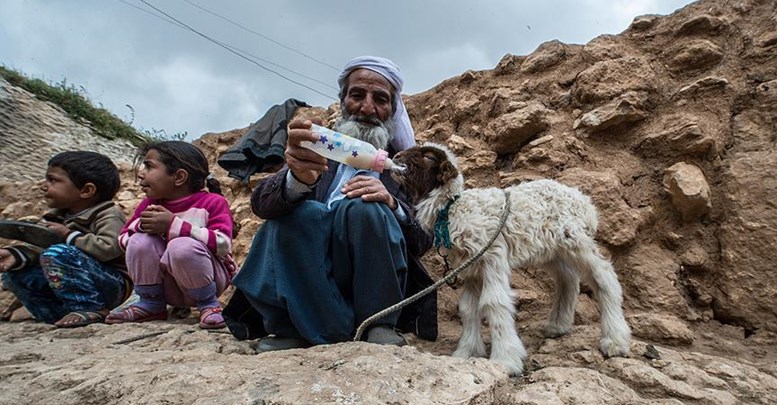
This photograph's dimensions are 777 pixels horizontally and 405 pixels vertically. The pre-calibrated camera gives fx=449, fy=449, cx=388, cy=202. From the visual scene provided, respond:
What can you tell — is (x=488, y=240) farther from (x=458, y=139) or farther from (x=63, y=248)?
(x=63, y=248)

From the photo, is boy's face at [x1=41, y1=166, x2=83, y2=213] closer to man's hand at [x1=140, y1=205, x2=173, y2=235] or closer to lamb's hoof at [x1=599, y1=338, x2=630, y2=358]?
man's hand at [x1=140, y1=205, x2=173, y2=235]

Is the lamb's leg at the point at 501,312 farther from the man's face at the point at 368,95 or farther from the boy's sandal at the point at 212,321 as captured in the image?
the boy's sandal at the point at 212,321

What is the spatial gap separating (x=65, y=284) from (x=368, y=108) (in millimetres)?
2423

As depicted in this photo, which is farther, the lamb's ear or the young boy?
the young boy

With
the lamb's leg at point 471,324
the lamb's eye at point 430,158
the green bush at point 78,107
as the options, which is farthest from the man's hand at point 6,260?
the green bush at point 78,107

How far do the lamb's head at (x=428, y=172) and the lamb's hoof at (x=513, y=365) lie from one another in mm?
907

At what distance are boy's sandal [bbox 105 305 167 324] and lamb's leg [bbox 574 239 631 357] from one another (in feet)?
9.45

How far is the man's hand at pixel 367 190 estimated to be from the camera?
2344mm

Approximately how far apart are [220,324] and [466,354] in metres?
1.64

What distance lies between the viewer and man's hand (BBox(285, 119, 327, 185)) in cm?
212

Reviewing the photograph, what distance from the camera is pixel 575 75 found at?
3.99 metres

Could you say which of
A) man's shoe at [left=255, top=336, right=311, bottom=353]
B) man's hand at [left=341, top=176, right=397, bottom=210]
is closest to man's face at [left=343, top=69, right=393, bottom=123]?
man's hand at [left=341, top=176, right=397, bottom=210]

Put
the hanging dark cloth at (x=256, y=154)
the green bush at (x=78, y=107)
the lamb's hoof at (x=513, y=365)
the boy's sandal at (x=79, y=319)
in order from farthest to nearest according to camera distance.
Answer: the green bush at (x=78, y=107) < the hanging dark cloth at (x=256, y=154) < the boy's sandal at (x=79, y=319) < the lamb's hoof at (x=513, y=365)

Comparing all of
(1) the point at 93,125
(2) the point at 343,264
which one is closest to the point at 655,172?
(2) the point at 343,264
